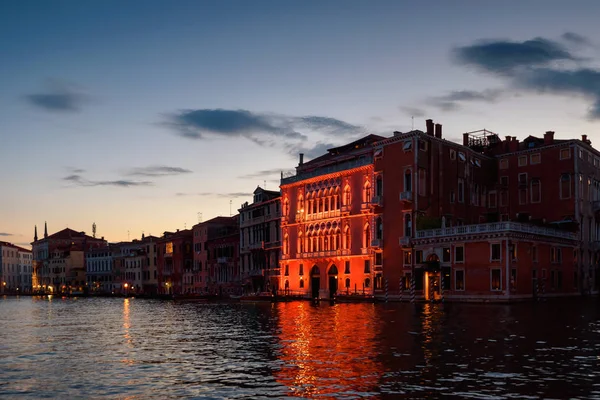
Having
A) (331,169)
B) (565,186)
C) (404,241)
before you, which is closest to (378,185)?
(404,241)

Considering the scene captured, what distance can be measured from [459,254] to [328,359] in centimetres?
3666

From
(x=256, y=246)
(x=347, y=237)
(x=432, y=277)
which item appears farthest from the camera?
(x=256, y=246)

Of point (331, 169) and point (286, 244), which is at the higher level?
point (331, 169)

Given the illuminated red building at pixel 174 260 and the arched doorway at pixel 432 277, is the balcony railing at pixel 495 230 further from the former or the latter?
the illuminated red building at pixel 174 260

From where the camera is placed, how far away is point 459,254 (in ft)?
178

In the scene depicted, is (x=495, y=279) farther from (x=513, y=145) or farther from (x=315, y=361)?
(x=315, y=361)

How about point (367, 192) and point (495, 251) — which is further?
point (367, 192)

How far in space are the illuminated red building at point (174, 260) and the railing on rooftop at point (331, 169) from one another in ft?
120

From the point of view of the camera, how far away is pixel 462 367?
696 inches

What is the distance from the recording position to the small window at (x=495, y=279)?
51.5 m

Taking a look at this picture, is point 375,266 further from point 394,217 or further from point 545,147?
point 545,147

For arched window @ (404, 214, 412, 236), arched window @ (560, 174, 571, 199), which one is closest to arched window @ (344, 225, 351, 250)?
arched window @ (404, 214, 412, 236)

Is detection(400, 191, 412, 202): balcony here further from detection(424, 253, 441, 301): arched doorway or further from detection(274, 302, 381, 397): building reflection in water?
detection(274, 302, 381, 397): building reflection in water

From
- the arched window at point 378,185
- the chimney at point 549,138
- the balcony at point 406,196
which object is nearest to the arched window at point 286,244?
the arched window at point 378,185
